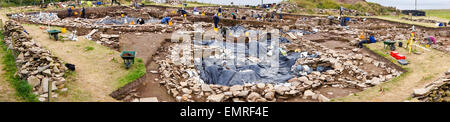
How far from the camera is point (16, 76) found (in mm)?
7801

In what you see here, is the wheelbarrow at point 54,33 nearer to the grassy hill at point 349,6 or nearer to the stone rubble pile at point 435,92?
the stone rubble pile at point 435,92

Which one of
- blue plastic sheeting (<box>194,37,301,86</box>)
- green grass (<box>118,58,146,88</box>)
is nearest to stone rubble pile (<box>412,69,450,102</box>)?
blue plastic sheeting (<box>194,37,301,86</box>)

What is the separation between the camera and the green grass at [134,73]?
8141mm

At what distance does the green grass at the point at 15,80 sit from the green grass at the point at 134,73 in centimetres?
210

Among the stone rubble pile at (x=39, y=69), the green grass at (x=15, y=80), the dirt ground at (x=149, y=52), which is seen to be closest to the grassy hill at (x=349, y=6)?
the dirt ground at (x=149, y=52)

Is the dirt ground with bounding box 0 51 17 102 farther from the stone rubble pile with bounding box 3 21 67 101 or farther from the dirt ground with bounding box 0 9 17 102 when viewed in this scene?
the stone rubble pile with bounding box 3 21 67 101

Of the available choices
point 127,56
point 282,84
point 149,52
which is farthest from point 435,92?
point 149,52

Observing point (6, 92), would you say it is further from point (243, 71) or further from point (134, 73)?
point (243, 71)

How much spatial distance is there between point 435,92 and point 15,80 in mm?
11298

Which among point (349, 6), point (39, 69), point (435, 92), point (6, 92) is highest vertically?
point (349, 6)

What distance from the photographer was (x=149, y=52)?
39.7ft

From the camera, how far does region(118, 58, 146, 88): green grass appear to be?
814 centimetres

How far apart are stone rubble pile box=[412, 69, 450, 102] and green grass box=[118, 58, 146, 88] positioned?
7.83 m
